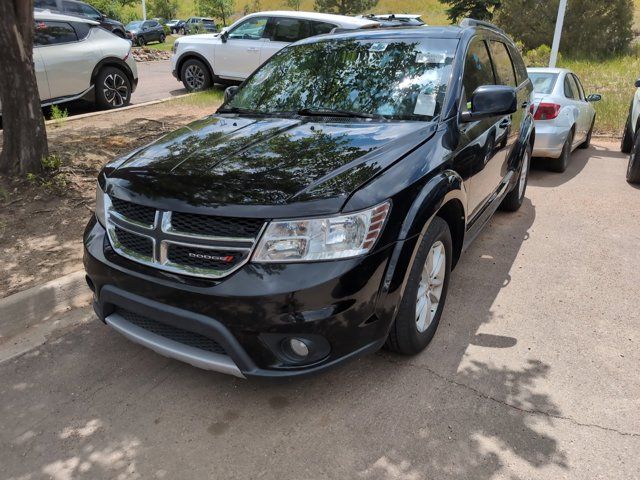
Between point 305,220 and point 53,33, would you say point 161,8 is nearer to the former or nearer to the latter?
point 53,33

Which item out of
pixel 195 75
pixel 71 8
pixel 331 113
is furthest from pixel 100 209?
pixel 71 8

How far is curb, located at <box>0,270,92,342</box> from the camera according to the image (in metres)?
3.42

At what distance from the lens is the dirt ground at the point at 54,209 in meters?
3.92

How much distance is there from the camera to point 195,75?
11.5 metres

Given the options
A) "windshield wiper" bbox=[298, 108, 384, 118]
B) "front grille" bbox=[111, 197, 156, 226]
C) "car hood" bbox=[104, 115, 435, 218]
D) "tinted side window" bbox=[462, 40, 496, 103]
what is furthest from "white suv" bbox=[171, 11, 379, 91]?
"front grille" bbox=[111, 197, 156, 226]

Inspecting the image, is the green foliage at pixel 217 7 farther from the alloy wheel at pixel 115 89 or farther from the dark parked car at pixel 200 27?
the alloy wheel at pixel 115 89

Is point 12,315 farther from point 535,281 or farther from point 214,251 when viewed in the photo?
point 535,281

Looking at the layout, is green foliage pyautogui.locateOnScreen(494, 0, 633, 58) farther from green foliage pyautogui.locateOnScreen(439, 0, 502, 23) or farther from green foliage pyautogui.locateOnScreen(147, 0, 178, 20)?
green foliage pyautogui.locateOnScreen(147, 0, 178, 20)

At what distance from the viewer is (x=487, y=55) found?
421 centimetres

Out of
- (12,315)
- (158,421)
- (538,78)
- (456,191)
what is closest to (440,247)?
(456,191)

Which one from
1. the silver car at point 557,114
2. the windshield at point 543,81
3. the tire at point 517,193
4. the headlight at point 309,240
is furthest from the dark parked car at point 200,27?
the headlight at point 309,240

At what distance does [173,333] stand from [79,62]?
726 centimetres

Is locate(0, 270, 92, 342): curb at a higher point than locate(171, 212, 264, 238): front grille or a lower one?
lower

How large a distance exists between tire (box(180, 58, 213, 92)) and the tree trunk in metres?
6.67
